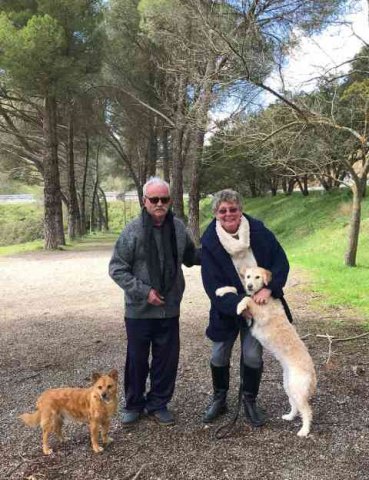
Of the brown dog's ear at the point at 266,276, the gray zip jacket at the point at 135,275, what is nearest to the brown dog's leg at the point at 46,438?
the gray zip jacket at the point at 135,275

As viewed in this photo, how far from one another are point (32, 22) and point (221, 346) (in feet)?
48.5

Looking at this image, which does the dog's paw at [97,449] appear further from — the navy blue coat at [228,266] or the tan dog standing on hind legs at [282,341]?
the tan dog standing on hind legs at [282,341]

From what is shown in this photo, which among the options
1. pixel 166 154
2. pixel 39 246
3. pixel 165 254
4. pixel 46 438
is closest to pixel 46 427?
pixel 46 438

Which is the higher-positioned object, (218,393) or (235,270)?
(235,270)

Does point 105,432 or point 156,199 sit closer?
point 105,432

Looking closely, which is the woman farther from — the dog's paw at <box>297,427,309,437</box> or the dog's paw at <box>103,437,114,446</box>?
the dog's paw at <box>103,437,114,446</box>

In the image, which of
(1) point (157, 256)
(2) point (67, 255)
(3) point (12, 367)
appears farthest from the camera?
(2) point (67, 255)

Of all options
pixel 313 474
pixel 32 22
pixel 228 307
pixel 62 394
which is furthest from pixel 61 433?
pixel 32 22

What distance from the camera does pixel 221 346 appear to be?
383cm

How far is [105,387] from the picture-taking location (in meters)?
3.40

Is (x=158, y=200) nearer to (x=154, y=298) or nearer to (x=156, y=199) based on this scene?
(x=156, y=199)

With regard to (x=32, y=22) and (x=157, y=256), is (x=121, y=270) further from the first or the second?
(x=32, y=22)

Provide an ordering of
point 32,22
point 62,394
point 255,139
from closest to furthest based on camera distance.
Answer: point 62,394
point 255,139
point 32,22

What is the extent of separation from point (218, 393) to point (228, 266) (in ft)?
3.44
